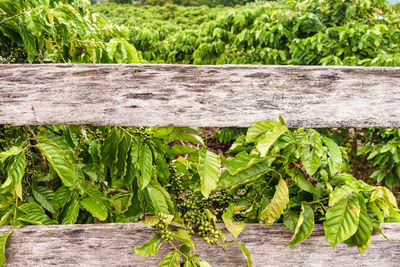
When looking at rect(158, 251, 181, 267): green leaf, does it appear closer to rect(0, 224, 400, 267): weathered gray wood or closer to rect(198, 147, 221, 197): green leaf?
rect(0, 224, 400, 267): weathered gray wood

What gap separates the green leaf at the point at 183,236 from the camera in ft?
3.04

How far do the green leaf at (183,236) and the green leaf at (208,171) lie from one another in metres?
0.17

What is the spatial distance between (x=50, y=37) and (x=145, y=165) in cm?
74

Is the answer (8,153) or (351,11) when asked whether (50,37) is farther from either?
(351,11)

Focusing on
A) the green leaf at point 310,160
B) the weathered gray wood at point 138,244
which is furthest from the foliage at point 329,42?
the green leaf at point 310,160

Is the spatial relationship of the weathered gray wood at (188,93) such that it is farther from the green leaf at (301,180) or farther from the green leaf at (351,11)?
the green leaf at (351,11)

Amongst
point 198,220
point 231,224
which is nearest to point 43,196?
point 198,220

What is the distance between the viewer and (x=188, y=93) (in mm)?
910

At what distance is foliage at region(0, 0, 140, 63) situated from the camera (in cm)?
107

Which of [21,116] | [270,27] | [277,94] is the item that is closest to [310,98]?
[277,94]

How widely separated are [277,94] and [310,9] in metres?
3.34

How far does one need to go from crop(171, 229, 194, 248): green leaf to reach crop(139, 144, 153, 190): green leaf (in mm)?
178

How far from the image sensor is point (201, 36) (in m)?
5.18

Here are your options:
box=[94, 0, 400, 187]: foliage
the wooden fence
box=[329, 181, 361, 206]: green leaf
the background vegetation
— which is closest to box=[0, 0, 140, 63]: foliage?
the background vegetation
